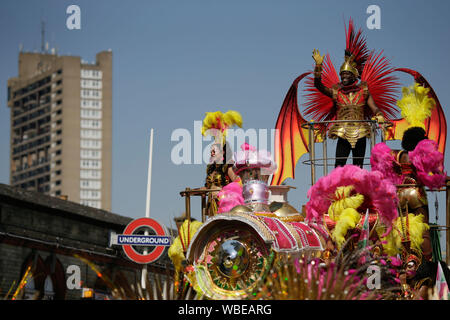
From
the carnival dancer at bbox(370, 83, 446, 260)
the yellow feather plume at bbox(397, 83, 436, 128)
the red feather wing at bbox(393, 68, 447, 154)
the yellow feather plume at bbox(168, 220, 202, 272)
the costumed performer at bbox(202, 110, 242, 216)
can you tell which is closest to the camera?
the carnival dancer at bbox(370, 83, 446, 260)

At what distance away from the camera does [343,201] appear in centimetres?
994

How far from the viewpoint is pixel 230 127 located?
12062 mm

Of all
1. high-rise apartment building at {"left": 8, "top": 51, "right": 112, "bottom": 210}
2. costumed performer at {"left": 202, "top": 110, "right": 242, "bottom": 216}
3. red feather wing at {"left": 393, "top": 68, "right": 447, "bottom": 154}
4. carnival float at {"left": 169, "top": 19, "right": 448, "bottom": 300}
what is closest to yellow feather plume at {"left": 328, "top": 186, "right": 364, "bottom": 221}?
carnival float at {"left": 169, "top": 19, "right": 448, "bottom": 300}

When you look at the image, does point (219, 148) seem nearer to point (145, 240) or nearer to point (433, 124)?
point (145, 240)

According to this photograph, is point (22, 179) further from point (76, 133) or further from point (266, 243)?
point (266, 243)

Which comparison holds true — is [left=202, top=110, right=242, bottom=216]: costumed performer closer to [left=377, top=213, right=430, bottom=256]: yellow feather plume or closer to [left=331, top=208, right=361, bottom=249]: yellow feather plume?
[left=331, top=208, right=361, bottom=249]: yellow feather plume

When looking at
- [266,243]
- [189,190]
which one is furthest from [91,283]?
[266,243]

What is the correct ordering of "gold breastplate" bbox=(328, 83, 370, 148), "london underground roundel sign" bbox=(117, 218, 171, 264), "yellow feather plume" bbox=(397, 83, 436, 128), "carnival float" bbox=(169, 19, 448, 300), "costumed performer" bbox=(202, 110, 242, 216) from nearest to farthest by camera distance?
"carnival float" bbox=(169, 19, 448, 300), "yellow feather plume" bbox=(397, 83, 436, 128), "gold breastplate" bbox=(328, 83, 370, 148), "costumed performer" bbox=(202, 110, 242, 216), "london underground roundel sign" bbox=(117, 218, 171, 264)

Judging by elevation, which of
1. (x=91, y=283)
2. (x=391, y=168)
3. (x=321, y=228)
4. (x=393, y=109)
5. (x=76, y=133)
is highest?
(x=76, y=133)

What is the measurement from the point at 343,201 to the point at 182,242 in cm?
225

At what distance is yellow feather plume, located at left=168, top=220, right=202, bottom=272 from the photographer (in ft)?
35.8

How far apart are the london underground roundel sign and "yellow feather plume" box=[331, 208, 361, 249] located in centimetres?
359

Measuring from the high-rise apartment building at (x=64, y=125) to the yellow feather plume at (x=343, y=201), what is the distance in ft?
427
